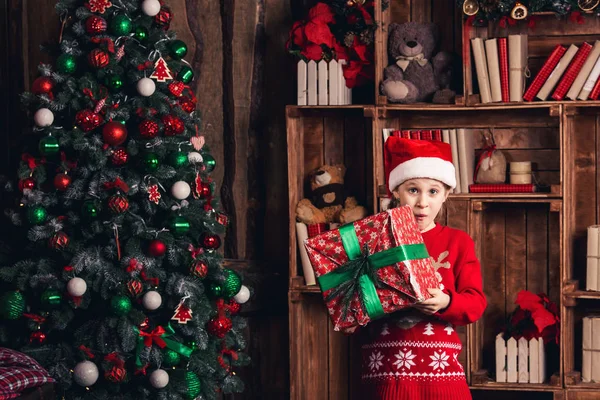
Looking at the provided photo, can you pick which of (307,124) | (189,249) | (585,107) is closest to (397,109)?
(307,124)

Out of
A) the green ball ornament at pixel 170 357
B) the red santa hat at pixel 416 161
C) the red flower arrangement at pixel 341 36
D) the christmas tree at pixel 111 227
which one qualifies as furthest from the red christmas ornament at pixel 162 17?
the green ball ornament at pixel 170 357

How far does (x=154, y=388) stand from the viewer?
3.06 meters

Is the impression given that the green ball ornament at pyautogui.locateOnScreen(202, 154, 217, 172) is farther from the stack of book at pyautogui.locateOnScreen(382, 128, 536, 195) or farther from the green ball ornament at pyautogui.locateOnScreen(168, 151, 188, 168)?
the stack of book at pyautogui.locateOnScreen(382, 128, 536, 195)

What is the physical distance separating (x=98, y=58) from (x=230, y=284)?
90cm

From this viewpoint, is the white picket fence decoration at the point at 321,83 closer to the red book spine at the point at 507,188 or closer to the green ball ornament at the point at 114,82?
the red book spine at the point at 507,188

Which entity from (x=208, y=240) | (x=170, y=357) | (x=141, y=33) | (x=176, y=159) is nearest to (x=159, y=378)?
(x=170, y=357)

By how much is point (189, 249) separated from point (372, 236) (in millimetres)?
1020

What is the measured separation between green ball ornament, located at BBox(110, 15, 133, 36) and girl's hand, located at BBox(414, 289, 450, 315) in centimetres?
144

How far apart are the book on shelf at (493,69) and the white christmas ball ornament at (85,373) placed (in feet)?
5.88

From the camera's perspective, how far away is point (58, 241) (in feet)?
9.91

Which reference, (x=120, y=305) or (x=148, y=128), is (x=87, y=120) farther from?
(x=120, y=305)

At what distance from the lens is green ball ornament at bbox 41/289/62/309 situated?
9.82 ft

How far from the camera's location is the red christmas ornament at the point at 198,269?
309 centimetres

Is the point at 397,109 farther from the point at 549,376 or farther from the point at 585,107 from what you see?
the point at 549,376
